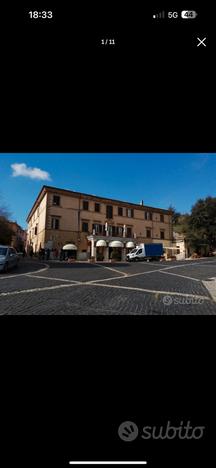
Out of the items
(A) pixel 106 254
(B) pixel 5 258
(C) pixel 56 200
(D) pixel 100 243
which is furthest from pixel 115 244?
(B) pixel 5 258

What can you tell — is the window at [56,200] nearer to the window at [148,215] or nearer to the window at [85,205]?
the window at [85,205]

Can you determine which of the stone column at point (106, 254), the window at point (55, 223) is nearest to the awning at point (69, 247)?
the window at point (55, 223)

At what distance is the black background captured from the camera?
0.66 meters

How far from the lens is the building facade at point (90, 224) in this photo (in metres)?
20.0

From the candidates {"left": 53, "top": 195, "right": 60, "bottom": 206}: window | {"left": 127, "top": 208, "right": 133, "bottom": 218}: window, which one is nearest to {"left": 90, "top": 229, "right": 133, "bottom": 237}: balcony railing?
{"left": 127, "top": 208, "right": 133, "bottom": 218}: window
